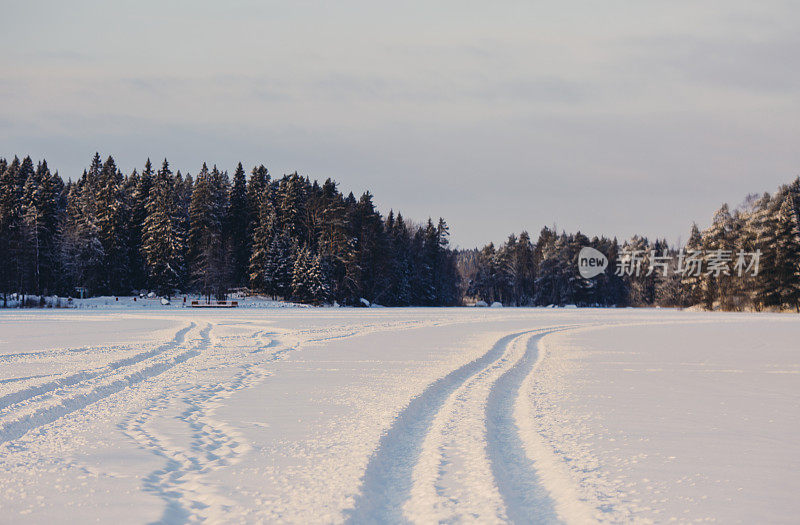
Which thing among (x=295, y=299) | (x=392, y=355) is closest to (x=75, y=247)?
(x=295, y=299)

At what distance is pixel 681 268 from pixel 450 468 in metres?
99.8


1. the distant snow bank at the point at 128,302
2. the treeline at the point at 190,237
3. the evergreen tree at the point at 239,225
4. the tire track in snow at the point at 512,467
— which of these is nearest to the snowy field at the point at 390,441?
the tire track in snow at the point at 512,467

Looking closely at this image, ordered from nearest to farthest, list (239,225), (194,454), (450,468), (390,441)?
(450,468)
(194,454)
(390,441)
(239,225)

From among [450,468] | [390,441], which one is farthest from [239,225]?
[450,468]

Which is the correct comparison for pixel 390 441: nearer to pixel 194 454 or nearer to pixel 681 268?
pixel 194 454

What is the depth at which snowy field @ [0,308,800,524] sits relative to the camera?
15.8ft

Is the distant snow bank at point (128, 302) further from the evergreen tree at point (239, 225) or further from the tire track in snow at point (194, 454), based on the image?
the tire track in snow at point (194, 454)

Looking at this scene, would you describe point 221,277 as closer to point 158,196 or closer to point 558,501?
point 158,196

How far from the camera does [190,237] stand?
243ft

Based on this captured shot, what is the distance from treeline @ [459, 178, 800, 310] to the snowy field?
185ft

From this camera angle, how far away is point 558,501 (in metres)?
4.99

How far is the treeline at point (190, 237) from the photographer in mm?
67500

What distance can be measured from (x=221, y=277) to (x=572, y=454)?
65.1 metres

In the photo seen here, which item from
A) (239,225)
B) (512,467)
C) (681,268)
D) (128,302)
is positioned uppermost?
(239,225)
